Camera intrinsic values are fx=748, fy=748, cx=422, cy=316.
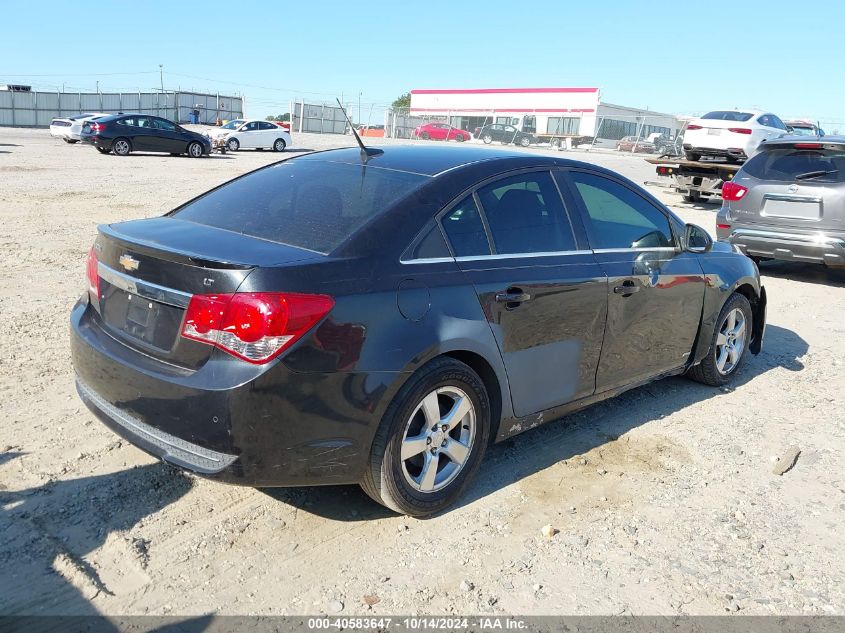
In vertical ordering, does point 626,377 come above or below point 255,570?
above

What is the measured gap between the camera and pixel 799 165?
932 centimetres

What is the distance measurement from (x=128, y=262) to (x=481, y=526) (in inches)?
80.5

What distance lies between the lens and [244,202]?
12.9 feet

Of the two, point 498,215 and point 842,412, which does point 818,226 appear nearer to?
point 842,412

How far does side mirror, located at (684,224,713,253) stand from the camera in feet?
16.9

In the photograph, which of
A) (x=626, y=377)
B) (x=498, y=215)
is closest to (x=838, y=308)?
(x=626, y=377)

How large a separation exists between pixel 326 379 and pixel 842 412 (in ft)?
13.6

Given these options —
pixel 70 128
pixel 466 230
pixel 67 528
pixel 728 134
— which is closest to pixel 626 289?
pixel 466 230

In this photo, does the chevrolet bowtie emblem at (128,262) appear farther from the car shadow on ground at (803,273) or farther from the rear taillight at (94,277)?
the car shadow on ground at (803,273)

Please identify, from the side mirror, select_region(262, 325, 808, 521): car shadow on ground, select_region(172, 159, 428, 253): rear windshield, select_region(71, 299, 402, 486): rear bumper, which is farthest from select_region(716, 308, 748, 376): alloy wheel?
select_region(71, 299, 402, 486): rear bumper

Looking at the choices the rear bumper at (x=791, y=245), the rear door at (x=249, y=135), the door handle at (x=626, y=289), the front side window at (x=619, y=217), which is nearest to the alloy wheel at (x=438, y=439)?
the door handle at (x=626, y=289)

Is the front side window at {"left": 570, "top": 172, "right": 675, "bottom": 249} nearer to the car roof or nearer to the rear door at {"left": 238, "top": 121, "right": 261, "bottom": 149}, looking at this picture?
the car roof

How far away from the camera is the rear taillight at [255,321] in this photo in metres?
2.93

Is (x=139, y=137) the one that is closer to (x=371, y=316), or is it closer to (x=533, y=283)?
(x=533, y=283)
